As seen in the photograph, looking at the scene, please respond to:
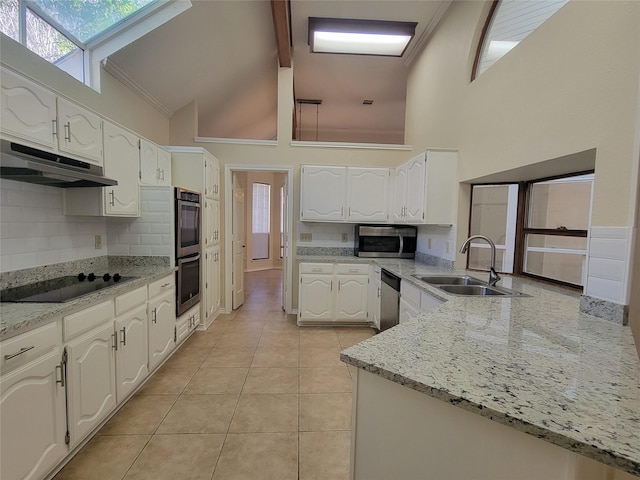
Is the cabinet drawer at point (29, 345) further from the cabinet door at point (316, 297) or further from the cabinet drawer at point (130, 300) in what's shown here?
the cabinet door at point (316, 297)

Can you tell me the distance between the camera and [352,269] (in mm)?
3648

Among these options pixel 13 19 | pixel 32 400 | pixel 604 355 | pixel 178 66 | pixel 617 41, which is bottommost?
pixel 32 400

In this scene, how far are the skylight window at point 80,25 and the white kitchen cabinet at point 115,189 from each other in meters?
0.62

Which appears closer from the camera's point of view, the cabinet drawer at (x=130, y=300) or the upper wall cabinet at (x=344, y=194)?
the cabinet drawer at (x=130, y=300)

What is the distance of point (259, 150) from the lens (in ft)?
13.2

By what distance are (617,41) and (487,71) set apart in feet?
3.68

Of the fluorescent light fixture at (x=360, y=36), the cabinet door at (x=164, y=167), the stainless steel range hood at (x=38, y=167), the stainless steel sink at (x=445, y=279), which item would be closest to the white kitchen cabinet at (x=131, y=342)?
the stainless steel range hood at (x=38, y=167)

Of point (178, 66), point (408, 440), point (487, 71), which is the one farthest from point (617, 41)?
point (178, 66)

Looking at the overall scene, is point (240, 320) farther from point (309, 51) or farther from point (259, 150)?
point (309, 51)

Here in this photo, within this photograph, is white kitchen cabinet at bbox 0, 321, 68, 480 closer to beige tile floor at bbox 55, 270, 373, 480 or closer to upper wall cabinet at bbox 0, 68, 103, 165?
beige tile floor at bbox 55, 270, 373, 480

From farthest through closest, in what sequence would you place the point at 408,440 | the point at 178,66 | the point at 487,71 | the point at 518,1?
1. the point at 178,66
2. the point at 487,71
3. the point at 518,1
4. the point at 408,440

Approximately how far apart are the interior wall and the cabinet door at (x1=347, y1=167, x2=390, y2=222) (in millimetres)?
2462

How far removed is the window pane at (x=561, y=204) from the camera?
2072 mm

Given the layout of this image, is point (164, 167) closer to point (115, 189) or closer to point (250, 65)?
point (115, 189)
